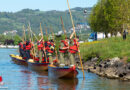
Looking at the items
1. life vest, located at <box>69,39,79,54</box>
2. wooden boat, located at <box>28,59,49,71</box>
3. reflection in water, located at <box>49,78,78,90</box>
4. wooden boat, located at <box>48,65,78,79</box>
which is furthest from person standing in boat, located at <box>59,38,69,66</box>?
wooden boat, located at <box>28,59,49,71</box>

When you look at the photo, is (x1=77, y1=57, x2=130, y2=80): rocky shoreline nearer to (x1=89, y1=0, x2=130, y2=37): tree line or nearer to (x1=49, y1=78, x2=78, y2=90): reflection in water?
(x1=49, y1=78, x2=78, y2=90): reflection in water

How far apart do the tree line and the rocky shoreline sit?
1224 inches

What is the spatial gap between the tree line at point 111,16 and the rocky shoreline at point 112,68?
31078 mm

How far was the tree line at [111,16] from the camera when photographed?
80875mm

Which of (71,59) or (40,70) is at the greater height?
(71,59)

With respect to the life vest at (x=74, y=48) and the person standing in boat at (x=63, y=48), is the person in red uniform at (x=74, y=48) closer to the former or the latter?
the life vest at (x=74, y=48)

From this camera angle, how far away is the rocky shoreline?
135 ft

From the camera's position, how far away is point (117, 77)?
41469 mm

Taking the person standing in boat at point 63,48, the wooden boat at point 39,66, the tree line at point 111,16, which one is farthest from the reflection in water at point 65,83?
the tree line at point 111,16

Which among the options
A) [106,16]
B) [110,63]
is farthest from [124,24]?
[110,63]

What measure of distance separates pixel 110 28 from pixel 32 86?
183 feet

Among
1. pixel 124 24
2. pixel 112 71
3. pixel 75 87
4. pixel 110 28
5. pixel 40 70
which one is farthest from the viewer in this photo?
pixel 110 28

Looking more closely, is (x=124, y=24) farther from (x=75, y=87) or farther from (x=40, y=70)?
(x=75, y=87)

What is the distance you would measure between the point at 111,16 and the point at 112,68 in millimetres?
44400
